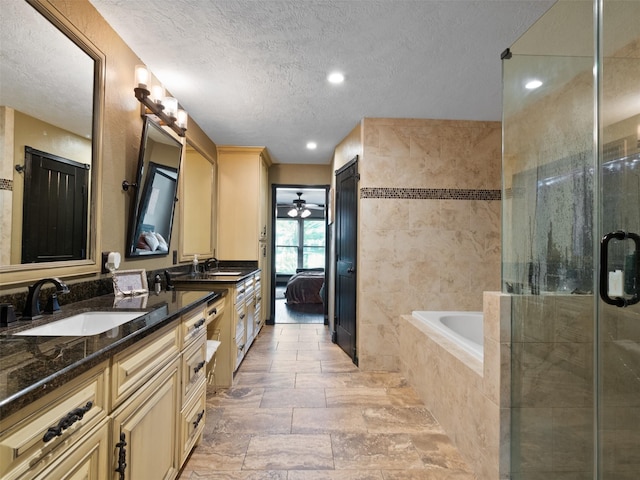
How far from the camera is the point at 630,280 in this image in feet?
4.32

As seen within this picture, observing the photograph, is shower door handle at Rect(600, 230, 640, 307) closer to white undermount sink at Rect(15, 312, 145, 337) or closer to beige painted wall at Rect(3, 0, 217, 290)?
white undermount sink at Rect(15, 312, 145, 337)

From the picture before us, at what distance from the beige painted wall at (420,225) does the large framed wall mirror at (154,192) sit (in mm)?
1751

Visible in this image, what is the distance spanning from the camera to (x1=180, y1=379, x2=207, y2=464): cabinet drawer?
1690 mm

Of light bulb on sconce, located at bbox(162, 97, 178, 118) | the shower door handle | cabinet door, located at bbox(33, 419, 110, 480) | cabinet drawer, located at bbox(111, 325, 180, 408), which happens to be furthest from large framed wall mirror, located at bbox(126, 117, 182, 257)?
the shower door handle

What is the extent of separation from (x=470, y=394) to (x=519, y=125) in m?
1.52

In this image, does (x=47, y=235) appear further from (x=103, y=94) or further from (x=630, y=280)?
(x=630, y=280)

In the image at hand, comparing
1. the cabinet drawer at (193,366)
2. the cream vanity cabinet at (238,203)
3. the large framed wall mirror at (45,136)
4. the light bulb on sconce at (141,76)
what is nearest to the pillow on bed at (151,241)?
the large framed wall mirror at (45,136)

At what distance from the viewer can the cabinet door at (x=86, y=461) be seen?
82cm

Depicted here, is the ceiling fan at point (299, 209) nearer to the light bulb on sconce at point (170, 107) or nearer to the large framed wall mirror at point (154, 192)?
the large framed wall mirror at point (154, 192)

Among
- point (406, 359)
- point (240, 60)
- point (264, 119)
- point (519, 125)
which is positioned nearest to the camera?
point (519, 125)

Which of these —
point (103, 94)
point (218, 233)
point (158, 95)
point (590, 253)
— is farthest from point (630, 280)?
point (218, 233)

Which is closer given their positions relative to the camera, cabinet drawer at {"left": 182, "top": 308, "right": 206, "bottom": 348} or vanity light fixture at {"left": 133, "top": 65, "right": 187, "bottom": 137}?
cabinet drawer at {"left": 182, "top": 308, "right": 206, "bottom": 348}

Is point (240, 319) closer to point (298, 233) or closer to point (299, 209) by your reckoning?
point (299, 209)

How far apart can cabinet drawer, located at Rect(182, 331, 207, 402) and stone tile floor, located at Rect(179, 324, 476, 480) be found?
1.41 ft
